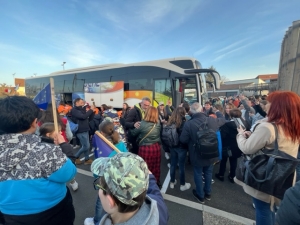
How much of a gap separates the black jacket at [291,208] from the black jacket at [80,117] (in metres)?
4.53

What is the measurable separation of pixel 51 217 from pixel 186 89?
26.5ft

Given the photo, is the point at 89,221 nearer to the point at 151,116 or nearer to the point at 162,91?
the point at 151,116

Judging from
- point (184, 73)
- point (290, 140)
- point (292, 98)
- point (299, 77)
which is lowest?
point (290, 140)

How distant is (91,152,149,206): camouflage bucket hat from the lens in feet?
2.70

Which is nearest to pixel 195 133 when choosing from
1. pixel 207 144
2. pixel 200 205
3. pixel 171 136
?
pixel 207 144

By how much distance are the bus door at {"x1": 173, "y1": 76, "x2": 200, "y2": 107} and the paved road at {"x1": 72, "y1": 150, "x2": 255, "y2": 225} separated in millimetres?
5352

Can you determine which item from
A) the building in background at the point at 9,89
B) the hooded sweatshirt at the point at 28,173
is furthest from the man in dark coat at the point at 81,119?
the hooded sweatshirt at the point at 28,173

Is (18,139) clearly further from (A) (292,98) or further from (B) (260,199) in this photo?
(A) (292,98)

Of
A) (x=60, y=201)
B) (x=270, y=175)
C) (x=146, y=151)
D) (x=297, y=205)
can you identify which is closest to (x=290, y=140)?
(x=270, y=175)

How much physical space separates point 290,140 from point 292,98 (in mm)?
461

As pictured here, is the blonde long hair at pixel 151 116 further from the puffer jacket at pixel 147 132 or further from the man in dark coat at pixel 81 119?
the man in dark coat at pixel 81 119

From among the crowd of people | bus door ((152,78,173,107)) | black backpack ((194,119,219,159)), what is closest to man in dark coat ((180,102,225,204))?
black backpack ((194,119,219,159))

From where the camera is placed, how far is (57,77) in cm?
1316

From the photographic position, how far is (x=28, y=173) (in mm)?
1289
